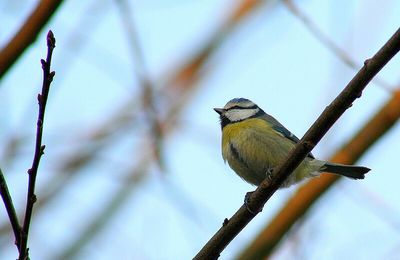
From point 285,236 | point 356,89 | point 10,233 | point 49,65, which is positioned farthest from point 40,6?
point 10,233

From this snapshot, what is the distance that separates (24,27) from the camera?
A: 6.77 ft

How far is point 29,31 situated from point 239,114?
2.30 meters

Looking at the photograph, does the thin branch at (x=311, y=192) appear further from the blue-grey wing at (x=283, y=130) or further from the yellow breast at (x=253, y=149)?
the blue-grey wing at (x=283, y=130)

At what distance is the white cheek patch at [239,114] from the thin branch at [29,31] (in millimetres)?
2139

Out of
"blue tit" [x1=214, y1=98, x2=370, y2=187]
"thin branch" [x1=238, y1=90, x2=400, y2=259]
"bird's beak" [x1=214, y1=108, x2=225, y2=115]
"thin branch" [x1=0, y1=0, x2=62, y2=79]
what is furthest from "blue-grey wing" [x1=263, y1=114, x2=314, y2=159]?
"thin branch" [x1=0, y1=0, x2=62, y2=79]

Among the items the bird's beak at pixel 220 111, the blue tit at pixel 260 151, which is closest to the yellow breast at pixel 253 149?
the blue tit at pixel 260 151

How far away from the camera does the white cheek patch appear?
13.4 feet

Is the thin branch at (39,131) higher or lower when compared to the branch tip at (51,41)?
lower

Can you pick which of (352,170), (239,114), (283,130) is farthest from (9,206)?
(239,114)

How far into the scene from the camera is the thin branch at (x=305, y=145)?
1714mm

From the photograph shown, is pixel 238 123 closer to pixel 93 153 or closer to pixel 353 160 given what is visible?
pixel 93 153

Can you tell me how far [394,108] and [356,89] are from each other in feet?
2.36

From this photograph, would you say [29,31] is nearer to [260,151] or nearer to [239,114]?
[260,151]

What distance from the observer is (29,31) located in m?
2.04
